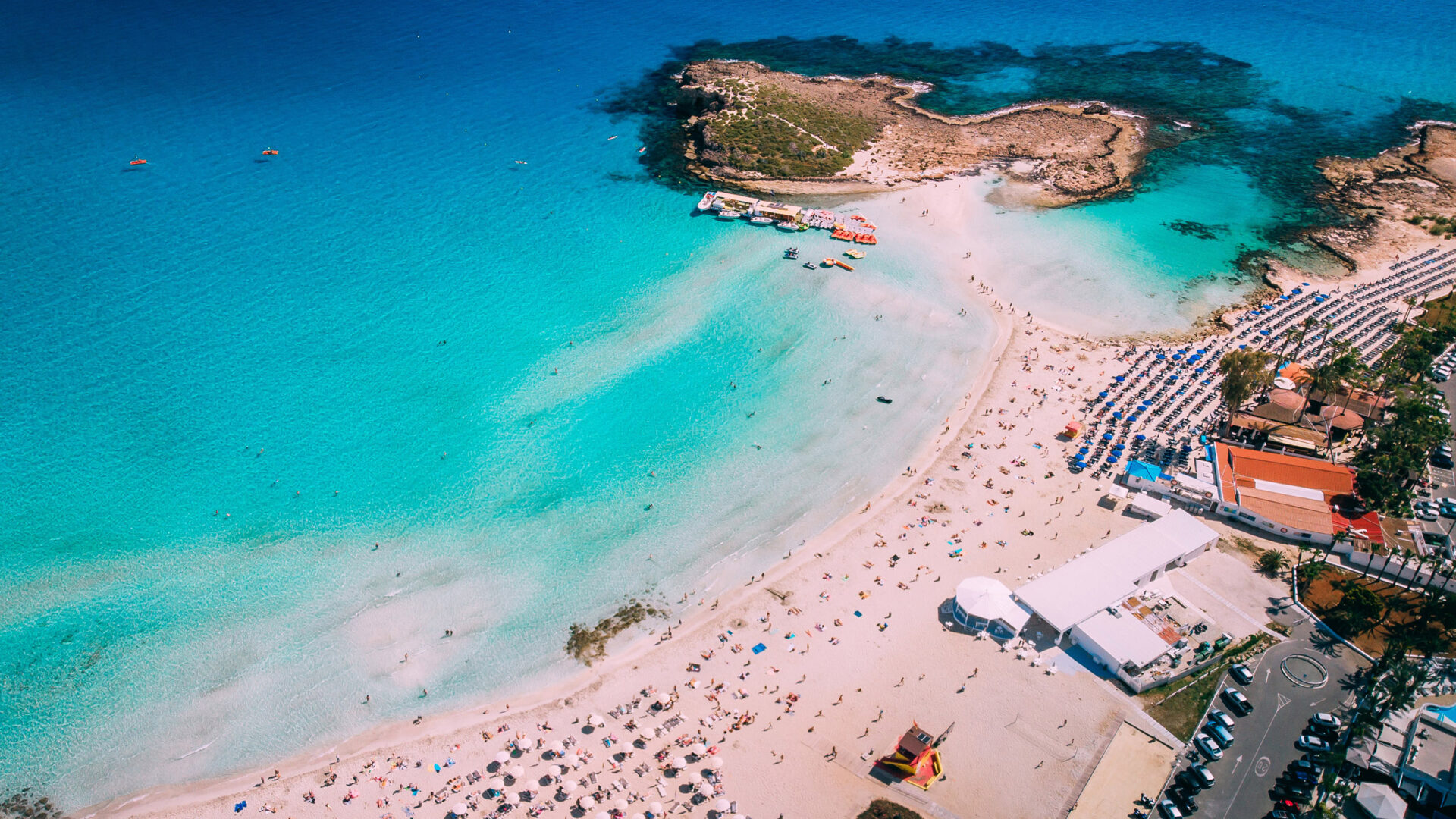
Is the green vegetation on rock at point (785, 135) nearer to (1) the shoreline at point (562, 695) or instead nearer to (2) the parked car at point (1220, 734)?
(1) the shoreline at point (562, 695)

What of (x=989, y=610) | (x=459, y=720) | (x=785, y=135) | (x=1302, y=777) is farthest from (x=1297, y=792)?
(x=785, y=135)

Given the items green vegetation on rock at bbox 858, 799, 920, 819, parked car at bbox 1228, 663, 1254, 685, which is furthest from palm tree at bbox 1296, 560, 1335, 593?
green vegetation on rock at bbox 858, 799, 920, 819

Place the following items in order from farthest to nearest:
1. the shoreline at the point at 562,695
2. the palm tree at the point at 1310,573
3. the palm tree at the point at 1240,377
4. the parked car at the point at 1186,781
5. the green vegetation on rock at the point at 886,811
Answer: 1. the palm tree at the point at 1240,377
2. the palm tree at the point at 1310,573
3. the shoreline at the point at 562,695
4. the parked car at the point at 1186,781
5. the green vegetation on rock at the point at 886,811

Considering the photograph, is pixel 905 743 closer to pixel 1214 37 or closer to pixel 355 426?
pixel 355 426

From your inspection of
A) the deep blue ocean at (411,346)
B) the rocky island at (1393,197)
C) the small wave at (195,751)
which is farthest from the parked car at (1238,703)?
the rocky island at (1393,197)

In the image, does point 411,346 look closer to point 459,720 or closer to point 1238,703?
point 459,720

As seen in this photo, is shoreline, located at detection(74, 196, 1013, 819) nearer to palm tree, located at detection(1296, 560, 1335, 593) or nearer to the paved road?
the paved road

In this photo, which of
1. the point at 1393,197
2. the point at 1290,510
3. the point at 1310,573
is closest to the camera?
the point at 1310,573
